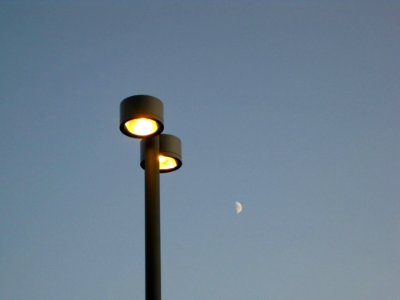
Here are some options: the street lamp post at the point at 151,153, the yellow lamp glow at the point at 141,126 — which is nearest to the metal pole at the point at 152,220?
the street lamp post at the point at 151,153

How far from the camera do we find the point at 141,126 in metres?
5.70

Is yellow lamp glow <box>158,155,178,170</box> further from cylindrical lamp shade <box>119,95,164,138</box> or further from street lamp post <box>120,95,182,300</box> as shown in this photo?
cylindrical lamp shade <box>119,95,164,138</box>

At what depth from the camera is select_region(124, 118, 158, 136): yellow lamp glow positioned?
223 inches

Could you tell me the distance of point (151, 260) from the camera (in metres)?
5.24

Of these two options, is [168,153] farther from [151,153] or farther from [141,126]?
[141,126]

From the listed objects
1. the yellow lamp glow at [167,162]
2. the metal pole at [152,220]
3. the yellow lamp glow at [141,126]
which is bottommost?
the metal pole at [152,220]

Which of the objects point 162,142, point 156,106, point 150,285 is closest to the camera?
point 150,285

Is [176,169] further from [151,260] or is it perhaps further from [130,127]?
[151,260]

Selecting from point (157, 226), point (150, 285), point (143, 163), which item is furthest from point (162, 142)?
point (150, 285)

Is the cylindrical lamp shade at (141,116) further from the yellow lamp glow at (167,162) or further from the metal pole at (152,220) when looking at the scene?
the yellow lamp glow at (167,162)

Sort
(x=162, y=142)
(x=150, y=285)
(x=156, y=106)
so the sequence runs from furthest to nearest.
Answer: (x=162, y=142), (x=156, y=106), (x=150, y=285)

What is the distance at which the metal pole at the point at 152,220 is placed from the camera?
5.16 m

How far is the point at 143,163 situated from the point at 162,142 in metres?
0.29

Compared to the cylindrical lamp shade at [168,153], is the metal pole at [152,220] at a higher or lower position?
lower
